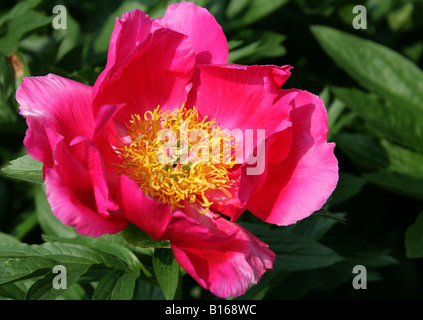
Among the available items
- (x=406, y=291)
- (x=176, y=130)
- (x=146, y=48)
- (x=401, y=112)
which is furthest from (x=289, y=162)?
(x=406, y=291)

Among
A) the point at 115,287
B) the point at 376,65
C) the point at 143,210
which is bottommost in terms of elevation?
the point at 115,287

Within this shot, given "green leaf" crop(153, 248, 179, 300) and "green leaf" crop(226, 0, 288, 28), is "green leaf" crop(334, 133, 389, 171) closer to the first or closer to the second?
"green leaf" crop(226, 0, 288, 28)

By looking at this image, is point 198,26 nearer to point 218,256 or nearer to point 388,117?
point 218,256

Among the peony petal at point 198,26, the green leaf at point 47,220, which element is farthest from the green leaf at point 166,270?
the green leaf at point 47,220

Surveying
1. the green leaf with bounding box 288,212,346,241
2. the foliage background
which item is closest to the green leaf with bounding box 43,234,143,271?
the foliage background

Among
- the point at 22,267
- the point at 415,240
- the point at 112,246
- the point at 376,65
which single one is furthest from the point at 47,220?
the point at 376,65

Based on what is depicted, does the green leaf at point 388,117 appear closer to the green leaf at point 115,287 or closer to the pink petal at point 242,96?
the pink petal at point 242,96
